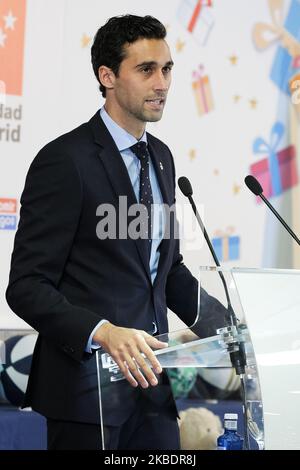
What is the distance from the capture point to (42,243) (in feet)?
6.64

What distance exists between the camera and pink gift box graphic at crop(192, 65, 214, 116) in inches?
159

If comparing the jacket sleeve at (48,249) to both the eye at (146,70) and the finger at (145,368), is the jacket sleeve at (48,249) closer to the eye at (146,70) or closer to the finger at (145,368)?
the finger at (145,368)

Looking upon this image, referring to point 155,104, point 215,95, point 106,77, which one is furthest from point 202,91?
point 155,104

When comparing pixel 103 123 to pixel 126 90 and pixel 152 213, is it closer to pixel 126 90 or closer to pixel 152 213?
pixel 126 90

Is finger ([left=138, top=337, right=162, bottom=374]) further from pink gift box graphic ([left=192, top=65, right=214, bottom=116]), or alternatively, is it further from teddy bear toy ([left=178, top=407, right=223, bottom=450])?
pink gift box graphic ([left=192, top=65, right=214, bottom=116])

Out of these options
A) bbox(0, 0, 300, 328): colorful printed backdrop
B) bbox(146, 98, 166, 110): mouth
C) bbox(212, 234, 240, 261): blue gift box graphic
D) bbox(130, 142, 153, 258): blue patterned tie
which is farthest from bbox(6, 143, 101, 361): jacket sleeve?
bbox(212, 234, 240, 261): blue gift box graphic

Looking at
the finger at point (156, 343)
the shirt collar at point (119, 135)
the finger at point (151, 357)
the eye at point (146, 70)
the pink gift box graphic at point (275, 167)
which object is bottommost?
the finger at point (151, 357)

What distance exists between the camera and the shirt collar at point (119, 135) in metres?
2.28

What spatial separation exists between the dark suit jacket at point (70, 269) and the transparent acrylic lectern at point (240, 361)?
0.30 meters

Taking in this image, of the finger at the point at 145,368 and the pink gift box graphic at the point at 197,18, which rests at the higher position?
the pink gift box graphic at the point at 197,18

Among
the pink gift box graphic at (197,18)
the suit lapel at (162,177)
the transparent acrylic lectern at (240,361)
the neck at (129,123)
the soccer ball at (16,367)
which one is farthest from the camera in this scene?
the pink gift box graphic at (197,18)

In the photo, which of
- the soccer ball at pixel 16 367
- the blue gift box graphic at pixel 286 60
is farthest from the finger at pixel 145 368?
the blue gift box graphic at pixel 286 60

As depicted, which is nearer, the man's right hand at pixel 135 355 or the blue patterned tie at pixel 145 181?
the man's right hand at pixel 135 355

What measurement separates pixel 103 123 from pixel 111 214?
32 centimetres
